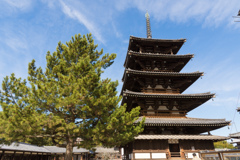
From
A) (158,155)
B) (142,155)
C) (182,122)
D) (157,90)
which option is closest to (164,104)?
(157,90)

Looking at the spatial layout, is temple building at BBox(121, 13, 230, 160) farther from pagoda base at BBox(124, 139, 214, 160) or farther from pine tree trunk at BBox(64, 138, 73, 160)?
pine tree trunk at BBox(64, 138, 73, 160)

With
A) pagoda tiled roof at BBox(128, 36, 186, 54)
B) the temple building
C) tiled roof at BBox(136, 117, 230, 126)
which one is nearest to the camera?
tiled roof at BBox(136, 117, 230, 126)

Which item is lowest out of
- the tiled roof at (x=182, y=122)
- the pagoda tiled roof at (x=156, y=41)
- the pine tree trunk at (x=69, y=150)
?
the pine tree trunk at (x=69, y=150)

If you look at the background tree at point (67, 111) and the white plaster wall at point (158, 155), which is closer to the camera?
the background tree at point (67, 111)

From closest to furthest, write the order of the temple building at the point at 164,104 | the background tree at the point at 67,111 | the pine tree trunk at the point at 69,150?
the background tree at the point at 67,111
the pine tree trunk at the point at 69,150
the temple building at the point at 164,104

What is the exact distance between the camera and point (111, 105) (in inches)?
376

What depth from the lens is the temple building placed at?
1250 centimetres

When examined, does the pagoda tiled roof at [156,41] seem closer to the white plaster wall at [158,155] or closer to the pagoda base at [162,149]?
the pagoda base at [162,149]

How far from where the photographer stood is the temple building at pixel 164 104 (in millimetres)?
12500

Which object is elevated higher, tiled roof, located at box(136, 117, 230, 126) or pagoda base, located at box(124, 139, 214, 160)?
tiled roof, located at box(136, 117, 230, 126)

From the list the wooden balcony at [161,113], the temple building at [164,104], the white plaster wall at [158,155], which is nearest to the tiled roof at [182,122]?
the temple building at [164,104]

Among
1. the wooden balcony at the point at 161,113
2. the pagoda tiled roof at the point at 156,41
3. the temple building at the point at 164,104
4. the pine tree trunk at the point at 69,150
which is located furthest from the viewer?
the pagoda tiled roof at the point at 156,41

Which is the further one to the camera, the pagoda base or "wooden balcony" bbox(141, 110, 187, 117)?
"wooden balcony" bbox(141, 110, 187, 117)

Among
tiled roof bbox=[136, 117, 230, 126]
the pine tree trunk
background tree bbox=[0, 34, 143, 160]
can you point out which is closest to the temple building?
tiled roof bbox=[136, 117, 230, 126]
